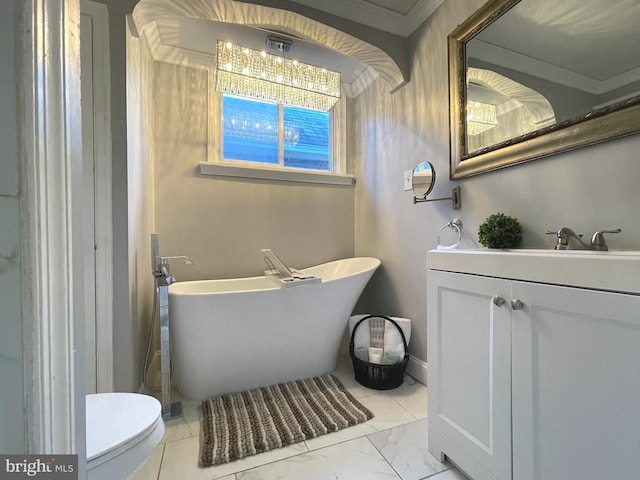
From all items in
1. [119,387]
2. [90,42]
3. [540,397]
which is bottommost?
[119,387]

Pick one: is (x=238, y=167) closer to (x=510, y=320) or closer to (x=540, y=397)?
(x=510, y=320)

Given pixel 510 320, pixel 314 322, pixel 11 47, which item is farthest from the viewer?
pixel 314 322

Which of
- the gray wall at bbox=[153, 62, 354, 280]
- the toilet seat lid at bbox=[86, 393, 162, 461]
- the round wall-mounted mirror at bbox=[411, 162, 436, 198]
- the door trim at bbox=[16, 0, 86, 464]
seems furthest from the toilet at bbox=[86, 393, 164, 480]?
the round wall-mounted mirror at bbox=[411, 162, 436, 198]

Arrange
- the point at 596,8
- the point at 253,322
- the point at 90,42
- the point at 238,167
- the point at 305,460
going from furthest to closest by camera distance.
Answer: the point at 238,167 → the point at 253,322 → the point at 90,42 → the point at 305,460 → the point at 596,8

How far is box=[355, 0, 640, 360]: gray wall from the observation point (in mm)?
890

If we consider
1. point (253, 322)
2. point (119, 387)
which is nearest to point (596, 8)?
point (253, 322)

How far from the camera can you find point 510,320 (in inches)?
30.5

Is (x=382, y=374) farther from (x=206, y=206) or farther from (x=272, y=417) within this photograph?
(x=206, y=206)

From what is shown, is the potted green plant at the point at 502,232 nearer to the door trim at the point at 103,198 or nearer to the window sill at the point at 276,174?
the window sill at the point at 276,174

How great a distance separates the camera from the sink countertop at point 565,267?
58 centimetres

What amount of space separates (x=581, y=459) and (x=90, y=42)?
2266 mm

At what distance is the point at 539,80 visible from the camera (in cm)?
109

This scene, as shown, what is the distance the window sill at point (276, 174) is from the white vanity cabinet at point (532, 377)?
1.55m

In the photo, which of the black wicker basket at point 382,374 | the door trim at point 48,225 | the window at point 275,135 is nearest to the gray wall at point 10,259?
the door trim at point 48,225
